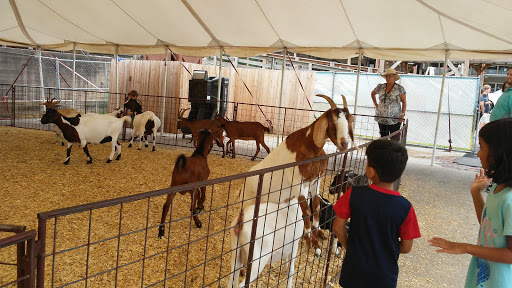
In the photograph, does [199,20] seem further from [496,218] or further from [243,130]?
[496,218]

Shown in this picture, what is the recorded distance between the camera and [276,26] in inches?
292

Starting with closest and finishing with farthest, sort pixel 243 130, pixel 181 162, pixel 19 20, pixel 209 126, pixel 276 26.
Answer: pixel 181 162 < pixel 276 26 < pixel 209 126 < pixel 243 130 < pixel 19 20

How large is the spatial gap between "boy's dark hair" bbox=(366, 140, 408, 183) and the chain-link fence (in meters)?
11.0

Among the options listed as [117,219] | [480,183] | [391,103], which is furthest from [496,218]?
[391,103]

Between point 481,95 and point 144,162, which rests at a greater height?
point 481,95

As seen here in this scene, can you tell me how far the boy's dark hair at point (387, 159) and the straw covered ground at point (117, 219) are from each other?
674 millimetres

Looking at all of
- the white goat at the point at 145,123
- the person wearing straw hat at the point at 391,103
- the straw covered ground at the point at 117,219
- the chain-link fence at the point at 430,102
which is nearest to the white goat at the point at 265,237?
the straw covered ground at the point at 117,219

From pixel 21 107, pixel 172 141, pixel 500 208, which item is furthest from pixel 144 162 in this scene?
pixel 21 107

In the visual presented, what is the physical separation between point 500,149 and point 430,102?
11663 millimetres

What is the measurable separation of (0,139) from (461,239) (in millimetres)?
9263

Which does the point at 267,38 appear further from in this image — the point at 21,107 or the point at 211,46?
the point at 21,107

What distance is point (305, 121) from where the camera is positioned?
12.9 m

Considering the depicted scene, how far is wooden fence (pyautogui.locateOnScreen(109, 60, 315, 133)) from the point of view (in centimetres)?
1196

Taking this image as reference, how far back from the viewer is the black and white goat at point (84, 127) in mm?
6531
